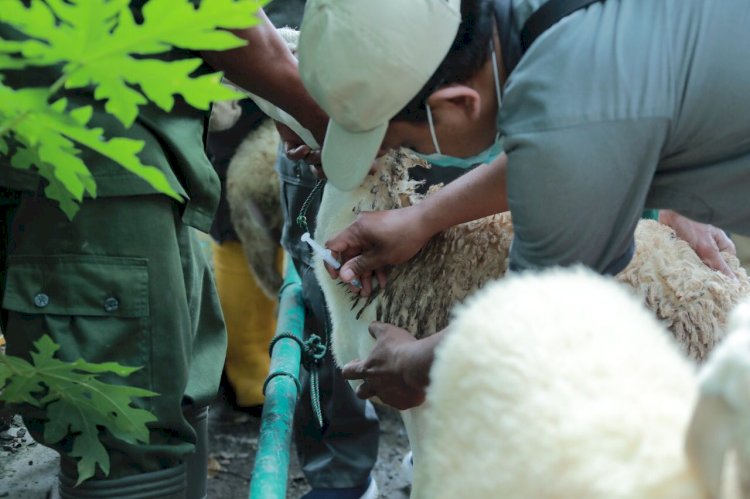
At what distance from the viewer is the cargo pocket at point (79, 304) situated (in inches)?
59.9

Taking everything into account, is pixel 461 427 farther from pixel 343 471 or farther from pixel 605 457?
pixel 343 471

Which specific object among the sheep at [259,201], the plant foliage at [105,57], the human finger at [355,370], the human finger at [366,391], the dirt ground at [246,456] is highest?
the plant foliage at [105,57]

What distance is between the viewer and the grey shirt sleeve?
1.18 m

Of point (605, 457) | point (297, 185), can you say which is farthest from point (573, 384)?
point (297, 185)

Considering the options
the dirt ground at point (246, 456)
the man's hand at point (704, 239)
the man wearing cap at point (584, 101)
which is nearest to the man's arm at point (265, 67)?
the man wearing cap at point (584, 101)

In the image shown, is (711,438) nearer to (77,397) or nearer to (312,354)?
(77,397)

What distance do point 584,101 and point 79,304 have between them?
1.03 m

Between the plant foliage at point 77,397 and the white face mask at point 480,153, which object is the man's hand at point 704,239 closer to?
the white face mask at point 480,153

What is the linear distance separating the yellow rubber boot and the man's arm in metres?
1.95

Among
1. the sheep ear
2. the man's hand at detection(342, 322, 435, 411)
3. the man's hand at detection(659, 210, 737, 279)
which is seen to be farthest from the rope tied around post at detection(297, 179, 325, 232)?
the sheep ear

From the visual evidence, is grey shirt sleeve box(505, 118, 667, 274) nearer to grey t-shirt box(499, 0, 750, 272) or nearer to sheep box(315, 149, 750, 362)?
grey t-shirt box(499, 0, 750, 272)

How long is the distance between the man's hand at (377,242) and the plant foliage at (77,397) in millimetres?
639

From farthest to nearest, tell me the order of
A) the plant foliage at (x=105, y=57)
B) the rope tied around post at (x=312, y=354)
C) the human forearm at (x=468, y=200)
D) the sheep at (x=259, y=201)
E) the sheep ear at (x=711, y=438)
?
1. the sheep at (x=259, y=201)
2. the rope tied around post at (x=312, y=354)
3. the human forearm at (x=468, y=200)
4. the plant foliage at (x=105, y=57)
5. the sheep ear at (x=711, y=438)

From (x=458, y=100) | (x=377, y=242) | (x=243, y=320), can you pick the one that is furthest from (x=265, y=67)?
(x=243, y=320)
